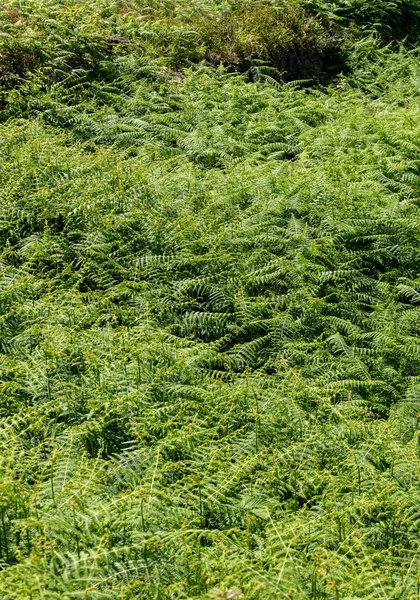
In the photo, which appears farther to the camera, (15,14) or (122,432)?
(15,14)

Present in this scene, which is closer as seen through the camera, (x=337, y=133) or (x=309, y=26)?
(x=337, y=133)

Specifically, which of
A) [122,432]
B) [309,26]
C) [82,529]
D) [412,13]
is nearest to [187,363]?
[122,432]

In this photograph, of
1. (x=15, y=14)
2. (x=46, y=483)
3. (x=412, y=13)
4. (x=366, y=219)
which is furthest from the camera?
(x=412, y=13)

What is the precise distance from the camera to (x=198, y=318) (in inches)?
263

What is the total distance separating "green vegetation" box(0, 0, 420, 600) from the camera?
147 inches

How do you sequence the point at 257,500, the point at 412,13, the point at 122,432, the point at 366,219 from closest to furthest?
the point at 257,500, the point at 122,432, the point at 366,219, the point at 412,13

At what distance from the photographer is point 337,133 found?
1083cm

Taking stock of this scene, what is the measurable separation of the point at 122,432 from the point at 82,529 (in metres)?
1.26

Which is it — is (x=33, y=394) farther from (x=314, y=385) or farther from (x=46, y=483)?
(x=314, y=385)

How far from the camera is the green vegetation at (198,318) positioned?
3736 millimetres

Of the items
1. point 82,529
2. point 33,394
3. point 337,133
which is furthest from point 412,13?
point 82,529

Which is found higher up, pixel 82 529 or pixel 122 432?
pixel 82 529

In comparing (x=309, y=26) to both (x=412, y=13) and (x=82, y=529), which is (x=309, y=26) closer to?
(x=412, y=13)

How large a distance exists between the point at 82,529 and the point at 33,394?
1720 mm
